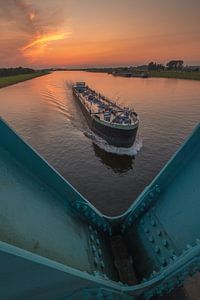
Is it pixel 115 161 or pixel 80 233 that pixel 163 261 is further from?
pixel 115 161

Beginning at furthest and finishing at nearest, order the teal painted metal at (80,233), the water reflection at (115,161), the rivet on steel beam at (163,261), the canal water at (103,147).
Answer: the water reflection at (115,161) < the canal water at (103,147) < the rivet on steel beam at (163,261) < the teal painted metal at (80,233)

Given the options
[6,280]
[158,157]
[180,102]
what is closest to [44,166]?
[6,280]

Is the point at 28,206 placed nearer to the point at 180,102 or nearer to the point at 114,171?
the point at 114,171

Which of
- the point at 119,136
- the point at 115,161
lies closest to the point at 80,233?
the point at 115,161

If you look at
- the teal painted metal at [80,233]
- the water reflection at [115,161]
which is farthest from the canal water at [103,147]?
the teal painted metal at [80,233]

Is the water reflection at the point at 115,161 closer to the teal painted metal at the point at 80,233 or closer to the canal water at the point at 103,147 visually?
the canal water at the point at 103,147
